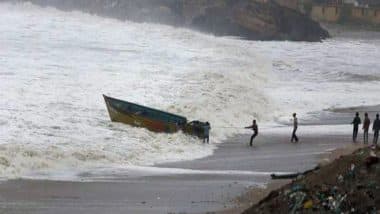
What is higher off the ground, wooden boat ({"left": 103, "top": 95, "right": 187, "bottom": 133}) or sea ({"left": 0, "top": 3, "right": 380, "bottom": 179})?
wooden boat ({"left": 103, "top": 95, "right": 187, "bottom": 133})

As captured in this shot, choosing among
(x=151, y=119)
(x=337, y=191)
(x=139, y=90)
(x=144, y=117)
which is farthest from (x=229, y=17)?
(x=337, y=191)

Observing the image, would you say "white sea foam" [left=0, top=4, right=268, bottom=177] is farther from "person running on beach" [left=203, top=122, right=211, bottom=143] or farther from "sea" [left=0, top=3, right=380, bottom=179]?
"person running on beach" [left=203, top=122, right=211, bottom=143]

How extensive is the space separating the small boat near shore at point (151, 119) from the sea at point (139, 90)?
0.32 m

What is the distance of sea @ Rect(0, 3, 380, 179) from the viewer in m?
20.4

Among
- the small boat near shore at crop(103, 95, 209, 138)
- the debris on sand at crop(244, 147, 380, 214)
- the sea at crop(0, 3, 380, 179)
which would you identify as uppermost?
the debris on sand at crop(244, 147, 380, 214)

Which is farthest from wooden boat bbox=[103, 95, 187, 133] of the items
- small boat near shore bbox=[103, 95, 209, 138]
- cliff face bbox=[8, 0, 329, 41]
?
cliff face bbox=[8, 0, 329, 41]

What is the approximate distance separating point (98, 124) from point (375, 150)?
522 inches

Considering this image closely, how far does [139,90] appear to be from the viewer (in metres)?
33.2

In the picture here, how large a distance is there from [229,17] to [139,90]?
58731 mm

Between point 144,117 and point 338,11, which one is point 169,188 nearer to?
point 144,117

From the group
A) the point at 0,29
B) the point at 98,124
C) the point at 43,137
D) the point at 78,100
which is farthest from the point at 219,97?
the point at 0,29

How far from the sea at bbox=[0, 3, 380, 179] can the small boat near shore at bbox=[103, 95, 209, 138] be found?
32 cm

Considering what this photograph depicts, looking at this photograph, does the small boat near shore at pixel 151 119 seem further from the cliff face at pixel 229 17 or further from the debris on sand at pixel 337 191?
the cliff face at pixel 229 17

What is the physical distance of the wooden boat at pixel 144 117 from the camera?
23.4 meters
